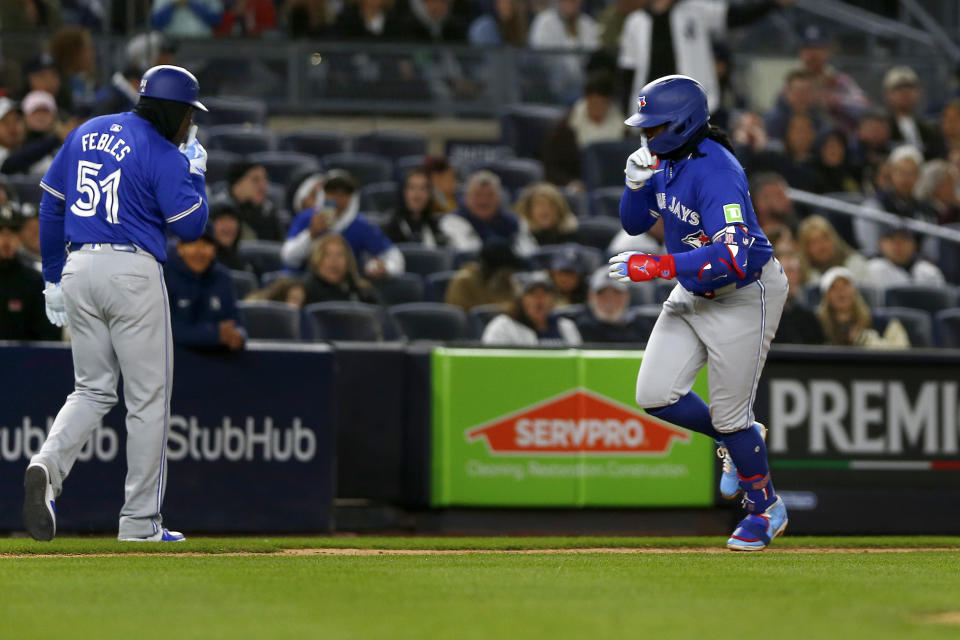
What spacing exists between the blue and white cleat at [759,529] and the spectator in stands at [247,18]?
32.5 ft

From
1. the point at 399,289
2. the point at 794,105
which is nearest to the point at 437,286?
the point at 399,289

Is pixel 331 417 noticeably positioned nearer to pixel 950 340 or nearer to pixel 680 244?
pixel 680 244

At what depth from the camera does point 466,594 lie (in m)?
5.24

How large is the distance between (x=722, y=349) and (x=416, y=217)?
612 cm

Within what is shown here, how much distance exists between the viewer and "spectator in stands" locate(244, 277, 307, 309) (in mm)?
11000

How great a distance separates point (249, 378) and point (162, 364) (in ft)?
7.81

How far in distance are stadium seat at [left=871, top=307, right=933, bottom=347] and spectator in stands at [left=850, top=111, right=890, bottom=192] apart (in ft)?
13.2

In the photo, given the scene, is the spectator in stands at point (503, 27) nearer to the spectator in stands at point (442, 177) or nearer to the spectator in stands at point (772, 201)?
the spectator in stands at point (442, 177)

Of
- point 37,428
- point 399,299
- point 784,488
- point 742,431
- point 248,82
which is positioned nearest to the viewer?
point 742,431

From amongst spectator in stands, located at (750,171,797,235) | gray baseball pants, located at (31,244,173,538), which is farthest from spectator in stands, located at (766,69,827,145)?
gray baseball pants, located at (31,244,173,538)

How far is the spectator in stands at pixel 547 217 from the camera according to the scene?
509 inches

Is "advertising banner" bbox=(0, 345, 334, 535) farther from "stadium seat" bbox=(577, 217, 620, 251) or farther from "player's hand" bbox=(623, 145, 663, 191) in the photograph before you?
"stadium seat" bbox=(577, 217, 620, 251)

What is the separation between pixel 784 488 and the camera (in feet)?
32.9

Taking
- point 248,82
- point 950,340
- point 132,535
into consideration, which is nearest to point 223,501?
point 132,535
